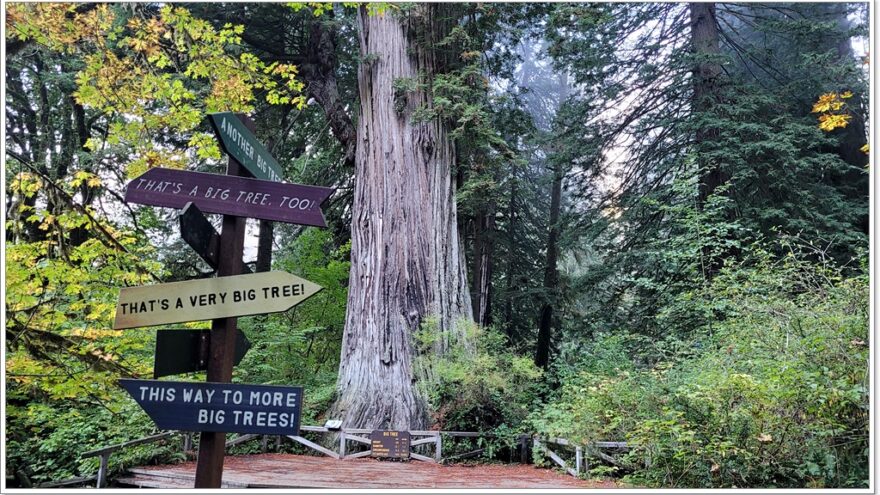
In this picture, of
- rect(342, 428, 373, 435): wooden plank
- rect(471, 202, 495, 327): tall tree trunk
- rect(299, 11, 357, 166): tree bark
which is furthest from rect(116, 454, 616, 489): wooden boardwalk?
rect(471, 202, 495, 327): tall tree trunk

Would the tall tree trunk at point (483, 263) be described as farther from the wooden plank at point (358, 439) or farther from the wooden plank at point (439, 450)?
the wooden plank at point (358, 439)

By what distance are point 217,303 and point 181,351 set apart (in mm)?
327

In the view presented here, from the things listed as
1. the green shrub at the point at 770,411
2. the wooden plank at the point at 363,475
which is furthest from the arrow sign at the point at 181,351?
the green shrub at the point at 770,411

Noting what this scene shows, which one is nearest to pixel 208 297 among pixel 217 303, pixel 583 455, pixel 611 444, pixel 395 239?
pixel 217 303

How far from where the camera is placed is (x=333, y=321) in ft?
44.5

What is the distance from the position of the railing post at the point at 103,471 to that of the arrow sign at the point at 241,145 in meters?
4.90

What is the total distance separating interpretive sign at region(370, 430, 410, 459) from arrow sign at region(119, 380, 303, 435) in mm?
6026

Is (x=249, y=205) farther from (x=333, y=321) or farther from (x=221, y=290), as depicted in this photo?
(x=333, y=321)

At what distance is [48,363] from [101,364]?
511mm

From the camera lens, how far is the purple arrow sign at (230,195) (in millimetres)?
3191

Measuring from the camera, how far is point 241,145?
336cm

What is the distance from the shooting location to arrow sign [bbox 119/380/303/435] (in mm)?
2857

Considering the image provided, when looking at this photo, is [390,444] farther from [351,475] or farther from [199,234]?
[199,234]

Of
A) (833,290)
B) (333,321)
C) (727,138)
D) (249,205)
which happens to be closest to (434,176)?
(333,321)
